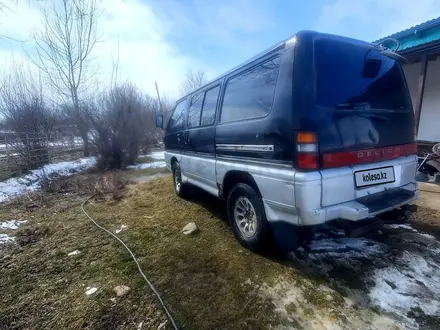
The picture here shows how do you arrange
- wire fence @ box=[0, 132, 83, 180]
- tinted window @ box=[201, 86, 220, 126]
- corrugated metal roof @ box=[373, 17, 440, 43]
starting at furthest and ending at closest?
wire fence @ box=[0, 132, 83, 180], corrugated metal roof @ box=[373, 17, 440, 43], tinted window @ box=[201, 86, 220, 126]

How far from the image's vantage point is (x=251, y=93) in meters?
2.53

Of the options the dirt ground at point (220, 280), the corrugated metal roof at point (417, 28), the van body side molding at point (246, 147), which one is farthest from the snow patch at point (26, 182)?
the corrugated metal roof at point (417, 28)

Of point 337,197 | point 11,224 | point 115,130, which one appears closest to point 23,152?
point 115,130

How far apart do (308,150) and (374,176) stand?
792 millimetres

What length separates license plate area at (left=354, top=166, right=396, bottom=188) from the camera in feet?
6.72

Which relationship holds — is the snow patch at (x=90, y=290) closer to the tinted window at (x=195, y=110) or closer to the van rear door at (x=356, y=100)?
the van rear door at (x=356, y=100)

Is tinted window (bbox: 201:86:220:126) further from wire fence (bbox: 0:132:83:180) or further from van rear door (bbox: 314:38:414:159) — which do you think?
wire fence (bbox: 0:132:83:180)

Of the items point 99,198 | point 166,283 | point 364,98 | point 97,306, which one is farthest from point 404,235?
point 99,198

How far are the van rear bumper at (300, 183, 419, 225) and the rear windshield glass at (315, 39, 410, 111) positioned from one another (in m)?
0.85

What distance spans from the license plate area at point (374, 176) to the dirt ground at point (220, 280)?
46cm

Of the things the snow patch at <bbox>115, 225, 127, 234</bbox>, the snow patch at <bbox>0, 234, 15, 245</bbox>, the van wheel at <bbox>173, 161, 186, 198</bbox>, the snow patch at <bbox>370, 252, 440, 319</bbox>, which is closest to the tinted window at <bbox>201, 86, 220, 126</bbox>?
the van wheel at <bbox>173, 161, 186, 198</bbox>

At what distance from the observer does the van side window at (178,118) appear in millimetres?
4715

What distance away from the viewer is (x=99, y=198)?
221 inches

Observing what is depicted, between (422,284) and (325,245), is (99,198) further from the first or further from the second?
(422,284)
